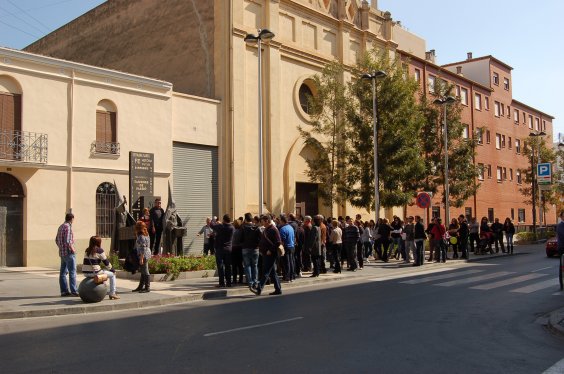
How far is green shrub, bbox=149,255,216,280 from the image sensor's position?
15.6 metres

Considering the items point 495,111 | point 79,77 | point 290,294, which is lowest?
point 290,294

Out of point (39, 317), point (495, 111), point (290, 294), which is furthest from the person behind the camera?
point (495, 111)

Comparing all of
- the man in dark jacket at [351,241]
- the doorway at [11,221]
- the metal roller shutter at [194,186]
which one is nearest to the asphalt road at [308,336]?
the man in dark jacket at [351,241]

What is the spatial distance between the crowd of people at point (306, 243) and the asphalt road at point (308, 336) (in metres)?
1.23

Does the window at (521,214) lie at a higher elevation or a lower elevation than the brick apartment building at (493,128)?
lower

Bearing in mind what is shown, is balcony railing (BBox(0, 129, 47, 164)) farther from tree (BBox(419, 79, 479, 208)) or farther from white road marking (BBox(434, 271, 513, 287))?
tree (BBox(419, 79, 479, 208))

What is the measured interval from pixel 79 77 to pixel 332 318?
14974 millimetres

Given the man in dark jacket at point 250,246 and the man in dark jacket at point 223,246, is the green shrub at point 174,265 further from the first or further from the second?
the man in dark jacket at point 250,246

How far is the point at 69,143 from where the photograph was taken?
64.2ft

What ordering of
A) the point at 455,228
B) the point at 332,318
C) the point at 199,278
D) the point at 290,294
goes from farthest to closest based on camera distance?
the point at 455,228
the point at 199,278
the point at 290,294
the point at 332,318

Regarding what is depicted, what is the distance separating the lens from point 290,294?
13180 mm

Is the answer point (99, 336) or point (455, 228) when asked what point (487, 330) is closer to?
point (99, 336)

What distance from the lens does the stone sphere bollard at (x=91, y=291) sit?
1120 centimetres

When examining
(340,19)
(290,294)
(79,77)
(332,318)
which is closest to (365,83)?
(340,19)
